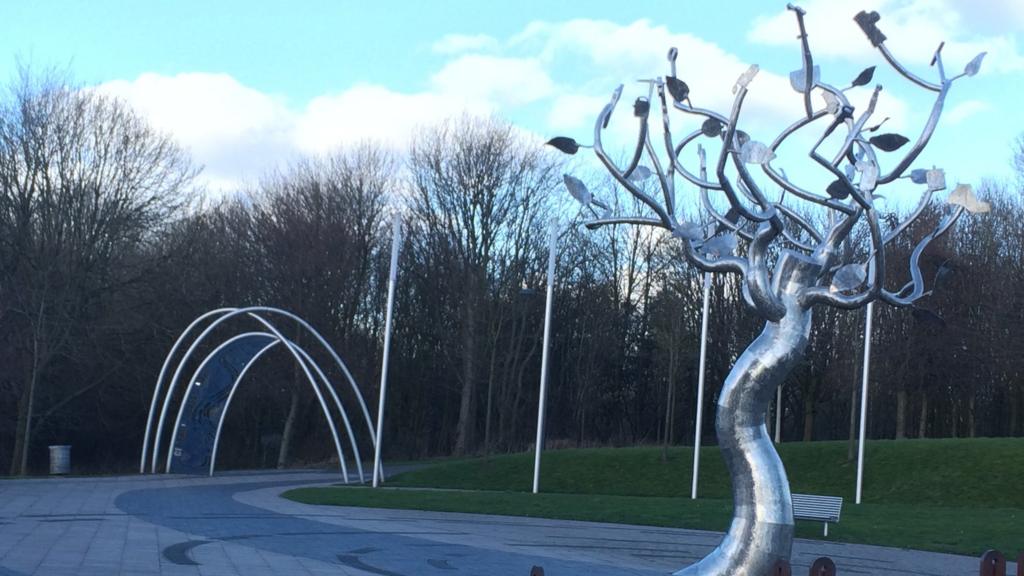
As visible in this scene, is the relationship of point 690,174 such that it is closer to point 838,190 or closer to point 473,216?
point 838,190

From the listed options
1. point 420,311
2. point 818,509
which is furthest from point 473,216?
point 818,509

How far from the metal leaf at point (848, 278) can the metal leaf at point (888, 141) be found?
1439 mm

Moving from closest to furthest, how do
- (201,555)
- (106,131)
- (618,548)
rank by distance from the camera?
(201,555) < (618,548) < (106,131)

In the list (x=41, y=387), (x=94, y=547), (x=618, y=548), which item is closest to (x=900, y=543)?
(x=618, y=548)

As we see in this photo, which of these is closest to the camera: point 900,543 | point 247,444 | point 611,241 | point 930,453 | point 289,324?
point 900,543

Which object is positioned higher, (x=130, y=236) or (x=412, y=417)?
(x=130, y=236)

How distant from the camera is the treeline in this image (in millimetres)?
39000

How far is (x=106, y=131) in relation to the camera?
3981cm

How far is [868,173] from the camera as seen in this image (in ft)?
41.0

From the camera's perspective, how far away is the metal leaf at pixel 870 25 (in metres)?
12.5

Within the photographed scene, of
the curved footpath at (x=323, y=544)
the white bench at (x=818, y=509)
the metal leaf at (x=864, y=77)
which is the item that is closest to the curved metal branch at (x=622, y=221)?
the metal leaf at (x=864, y=77)

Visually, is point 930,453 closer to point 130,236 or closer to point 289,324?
point 289,324

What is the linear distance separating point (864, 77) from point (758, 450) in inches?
171

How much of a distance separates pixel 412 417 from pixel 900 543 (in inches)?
1482
